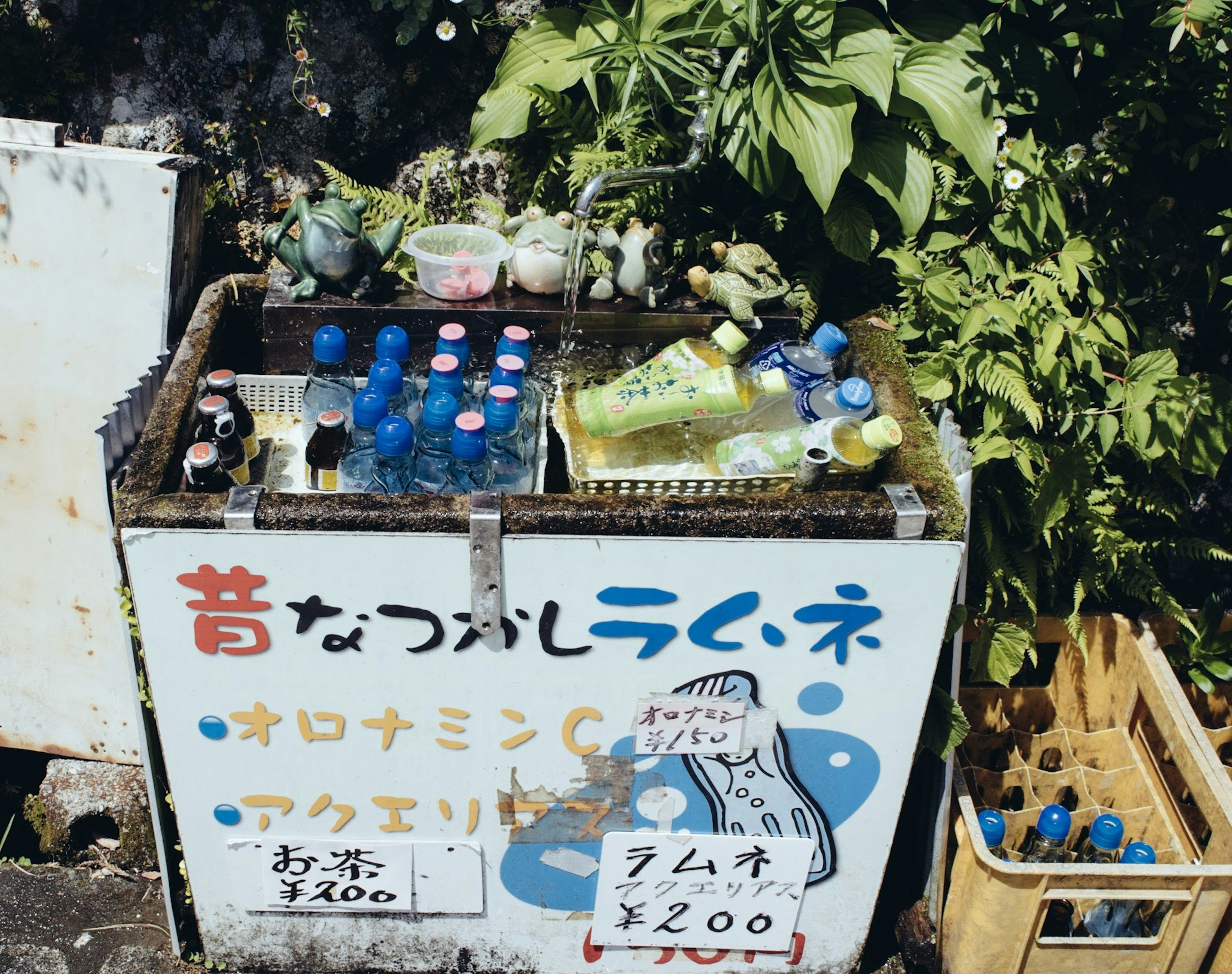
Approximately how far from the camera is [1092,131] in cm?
296

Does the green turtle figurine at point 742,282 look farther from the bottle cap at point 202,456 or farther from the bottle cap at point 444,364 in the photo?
the bottle cap at point 202,456

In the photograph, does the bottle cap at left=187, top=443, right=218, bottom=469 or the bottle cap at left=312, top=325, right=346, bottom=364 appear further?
the bottle cap at left=312, top=325, right=346, bottom=364

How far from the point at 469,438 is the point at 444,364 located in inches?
12.7

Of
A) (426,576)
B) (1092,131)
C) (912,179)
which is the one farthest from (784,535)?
(1092,131)

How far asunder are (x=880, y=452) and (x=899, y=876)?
57.3 inches

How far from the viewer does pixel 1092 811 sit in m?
2.99

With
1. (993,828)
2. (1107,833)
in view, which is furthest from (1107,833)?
(993,828)

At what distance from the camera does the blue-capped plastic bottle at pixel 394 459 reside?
2.19 m

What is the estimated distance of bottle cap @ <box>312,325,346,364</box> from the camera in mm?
2553

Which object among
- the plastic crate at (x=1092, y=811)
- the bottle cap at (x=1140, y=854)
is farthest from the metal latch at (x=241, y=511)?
the bottle cap at (x=1140, y=854)

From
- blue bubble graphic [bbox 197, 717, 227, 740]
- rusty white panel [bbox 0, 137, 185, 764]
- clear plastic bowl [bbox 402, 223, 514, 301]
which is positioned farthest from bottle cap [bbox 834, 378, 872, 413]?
rusty white panel [bbox 0, 137, 185, 764]

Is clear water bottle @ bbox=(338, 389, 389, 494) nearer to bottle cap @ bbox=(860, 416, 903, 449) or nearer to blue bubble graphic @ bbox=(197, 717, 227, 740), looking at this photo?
blue bubble graphic @ bbox=(197, 717, 227, 740)

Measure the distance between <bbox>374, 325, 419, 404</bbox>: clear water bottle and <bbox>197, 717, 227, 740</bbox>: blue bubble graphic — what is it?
2.84 ft

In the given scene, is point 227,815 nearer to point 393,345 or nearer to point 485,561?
point 485,561
